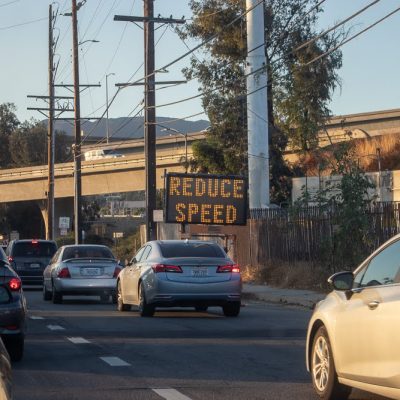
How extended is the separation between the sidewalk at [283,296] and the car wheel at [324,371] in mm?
12048

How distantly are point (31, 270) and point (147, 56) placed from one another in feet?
28.5

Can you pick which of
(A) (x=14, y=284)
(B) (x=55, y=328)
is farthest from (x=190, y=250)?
(A) (x=14, y=284)

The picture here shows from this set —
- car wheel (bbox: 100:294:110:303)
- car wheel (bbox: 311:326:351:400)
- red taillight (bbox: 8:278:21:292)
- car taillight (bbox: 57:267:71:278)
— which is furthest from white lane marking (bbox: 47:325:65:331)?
car wheel (bbox: 311:326:351:400)

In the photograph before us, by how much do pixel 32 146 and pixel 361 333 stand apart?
310ft

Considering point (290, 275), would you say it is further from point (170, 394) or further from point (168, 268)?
point (170, 394)

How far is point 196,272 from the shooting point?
18047mm

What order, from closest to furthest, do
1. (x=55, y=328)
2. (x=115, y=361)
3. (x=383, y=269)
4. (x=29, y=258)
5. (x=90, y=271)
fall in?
1. (x=383, y=269)
2. (x=115, y=361)
3. (x=55, y=328)
4. (x=90, y=271)
5. (x=29, y=258)

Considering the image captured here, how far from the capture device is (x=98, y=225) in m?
79.7

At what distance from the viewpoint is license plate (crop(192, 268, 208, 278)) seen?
18031 mm

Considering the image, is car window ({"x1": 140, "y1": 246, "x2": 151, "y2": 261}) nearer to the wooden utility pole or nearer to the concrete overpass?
the wooden utility pole

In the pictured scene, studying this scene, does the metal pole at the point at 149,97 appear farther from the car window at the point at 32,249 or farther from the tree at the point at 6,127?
the tree at the point at 6,127

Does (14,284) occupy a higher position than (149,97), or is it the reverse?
(149,97)

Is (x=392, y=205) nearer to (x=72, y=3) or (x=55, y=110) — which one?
(x=72, y=3)

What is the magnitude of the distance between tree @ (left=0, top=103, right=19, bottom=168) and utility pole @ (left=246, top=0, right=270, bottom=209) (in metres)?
68.7
